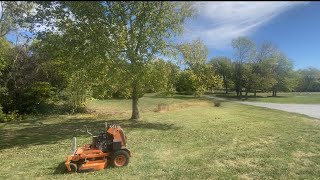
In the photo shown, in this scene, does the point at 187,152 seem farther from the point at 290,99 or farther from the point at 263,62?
the point at 290,99

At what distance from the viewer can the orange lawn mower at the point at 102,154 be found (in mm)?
8773

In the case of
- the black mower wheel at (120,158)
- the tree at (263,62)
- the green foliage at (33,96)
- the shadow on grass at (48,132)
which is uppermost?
the tree at (263,62)

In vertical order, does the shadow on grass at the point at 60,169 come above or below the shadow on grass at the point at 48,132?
below

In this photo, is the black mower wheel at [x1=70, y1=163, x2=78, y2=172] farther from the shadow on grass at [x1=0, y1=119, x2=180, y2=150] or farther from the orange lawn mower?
the shadow on grass at [x1=0, y1=119, x2=180, y2=150]

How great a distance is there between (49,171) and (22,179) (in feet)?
2.60

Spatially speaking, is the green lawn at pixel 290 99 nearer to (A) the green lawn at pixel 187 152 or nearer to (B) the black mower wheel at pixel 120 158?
(A) the green lawn at pixel 187 152

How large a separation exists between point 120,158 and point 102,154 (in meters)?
0.51

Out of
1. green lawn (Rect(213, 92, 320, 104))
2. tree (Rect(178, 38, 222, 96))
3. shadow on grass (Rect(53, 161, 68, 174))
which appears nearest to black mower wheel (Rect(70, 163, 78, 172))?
shadow on grass (Rect(53, 161, 68, 174))

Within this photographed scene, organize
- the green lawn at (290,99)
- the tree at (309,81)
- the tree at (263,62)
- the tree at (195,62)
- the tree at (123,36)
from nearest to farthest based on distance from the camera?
1. the tree at (263,62)
2. the tree at (123,36)
3. the tree at (195,62)
4. the green lawn at (290,99)
5. the tree at (309,81)

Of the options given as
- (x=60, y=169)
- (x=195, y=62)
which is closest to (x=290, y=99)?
(x=195, y=62)

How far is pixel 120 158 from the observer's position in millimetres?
9141

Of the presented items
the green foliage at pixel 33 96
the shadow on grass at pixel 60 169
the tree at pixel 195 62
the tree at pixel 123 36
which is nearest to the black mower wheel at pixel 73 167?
the shadow on grass at pixel 60 169

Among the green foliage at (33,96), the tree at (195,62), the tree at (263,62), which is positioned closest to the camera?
the tree at (263,62)

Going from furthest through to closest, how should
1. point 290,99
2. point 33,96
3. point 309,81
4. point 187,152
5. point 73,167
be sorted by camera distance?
1. point 309,81
2. point 290,99
3. point 33,96
4. point 187,152
5. point 73,167
